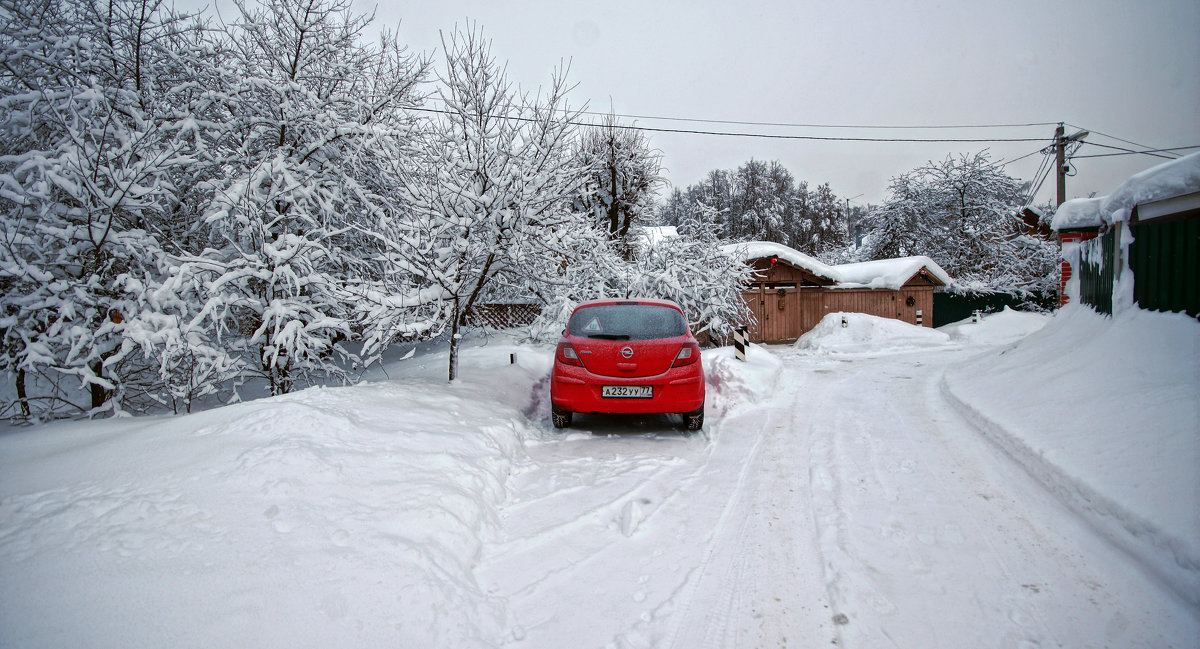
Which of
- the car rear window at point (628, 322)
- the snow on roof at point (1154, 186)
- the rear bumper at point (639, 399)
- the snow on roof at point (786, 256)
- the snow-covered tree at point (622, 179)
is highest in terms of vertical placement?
the snow-covered tree at point (622, 179)

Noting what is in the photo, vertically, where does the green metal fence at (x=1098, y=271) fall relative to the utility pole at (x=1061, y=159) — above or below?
below

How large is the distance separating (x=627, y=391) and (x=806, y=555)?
9.12 feet

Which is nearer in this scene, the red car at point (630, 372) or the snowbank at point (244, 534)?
the snowbank at point (244, 534)

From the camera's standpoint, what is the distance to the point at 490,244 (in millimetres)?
6125

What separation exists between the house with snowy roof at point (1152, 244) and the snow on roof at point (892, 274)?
1543 centimetres

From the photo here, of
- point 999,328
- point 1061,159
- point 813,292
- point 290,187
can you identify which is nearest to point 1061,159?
point 1061,159

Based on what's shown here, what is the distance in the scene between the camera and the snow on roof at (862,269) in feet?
67.9

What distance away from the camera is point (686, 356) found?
5.77m

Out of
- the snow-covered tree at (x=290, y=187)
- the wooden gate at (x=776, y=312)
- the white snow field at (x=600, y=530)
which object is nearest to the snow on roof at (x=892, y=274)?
the wooden gate at (x=776, y=312)

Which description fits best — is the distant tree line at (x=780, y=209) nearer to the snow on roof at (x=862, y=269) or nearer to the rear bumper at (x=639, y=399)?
the snow on roof at (x=862, y=269)

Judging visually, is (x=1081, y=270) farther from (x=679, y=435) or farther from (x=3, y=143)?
(x=3, y=143)

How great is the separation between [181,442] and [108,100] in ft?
14.9

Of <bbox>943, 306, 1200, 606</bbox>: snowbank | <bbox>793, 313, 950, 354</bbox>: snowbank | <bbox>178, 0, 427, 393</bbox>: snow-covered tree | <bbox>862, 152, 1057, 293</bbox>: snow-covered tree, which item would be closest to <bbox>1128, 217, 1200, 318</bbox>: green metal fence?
<bbox>943, 306, 1200, 606</bbox>: snowbank

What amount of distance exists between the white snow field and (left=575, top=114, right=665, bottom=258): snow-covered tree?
486 inches
